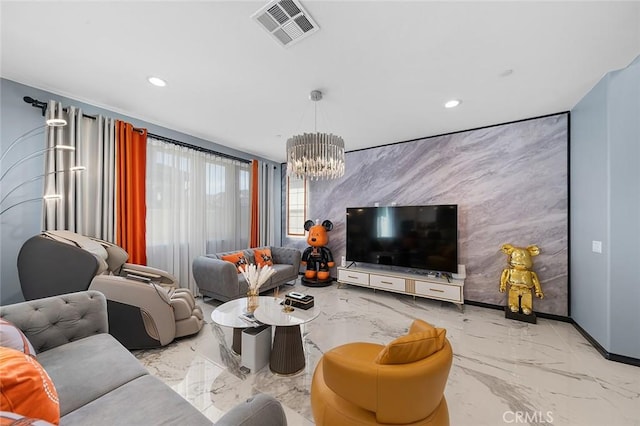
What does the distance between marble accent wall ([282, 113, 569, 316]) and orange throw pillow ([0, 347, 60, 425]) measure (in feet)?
13.9

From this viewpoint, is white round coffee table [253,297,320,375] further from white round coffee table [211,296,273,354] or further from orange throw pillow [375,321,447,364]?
orange throw pillow [375,321,447,364]

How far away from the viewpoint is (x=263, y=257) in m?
4.48

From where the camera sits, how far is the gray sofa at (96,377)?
3.44 feet

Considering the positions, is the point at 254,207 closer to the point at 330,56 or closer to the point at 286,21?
the point at 330,56

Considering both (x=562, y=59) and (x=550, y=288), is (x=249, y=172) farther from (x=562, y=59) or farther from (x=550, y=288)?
(x=550, y=288)

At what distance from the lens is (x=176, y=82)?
2.46m

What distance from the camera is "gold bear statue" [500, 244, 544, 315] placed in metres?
3.09

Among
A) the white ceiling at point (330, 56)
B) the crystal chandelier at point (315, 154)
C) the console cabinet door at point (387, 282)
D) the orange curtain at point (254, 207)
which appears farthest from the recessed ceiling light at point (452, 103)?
the orange curtain at point (254, 207)

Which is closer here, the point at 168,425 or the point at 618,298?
the point at 168,425

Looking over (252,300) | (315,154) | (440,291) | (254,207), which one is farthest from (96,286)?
(440,291)

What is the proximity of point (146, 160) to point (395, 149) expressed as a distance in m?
3.86

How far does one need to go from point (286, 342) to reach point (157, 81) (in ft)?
9.00

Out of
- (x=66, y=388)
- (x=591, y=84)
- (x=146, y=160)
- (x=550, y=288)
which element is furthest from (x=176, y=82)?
(x=550, y=288)

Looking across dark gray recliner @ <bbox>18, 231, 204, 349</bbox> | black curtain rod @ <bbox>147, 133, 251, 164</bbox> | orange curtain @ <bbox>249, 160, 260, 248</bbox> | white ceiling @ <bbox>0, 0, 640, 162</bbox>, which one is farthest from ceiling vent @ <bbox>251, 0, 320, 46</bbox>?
orange curtain @ <bbox>249, 160, 260, 248</bbox>
